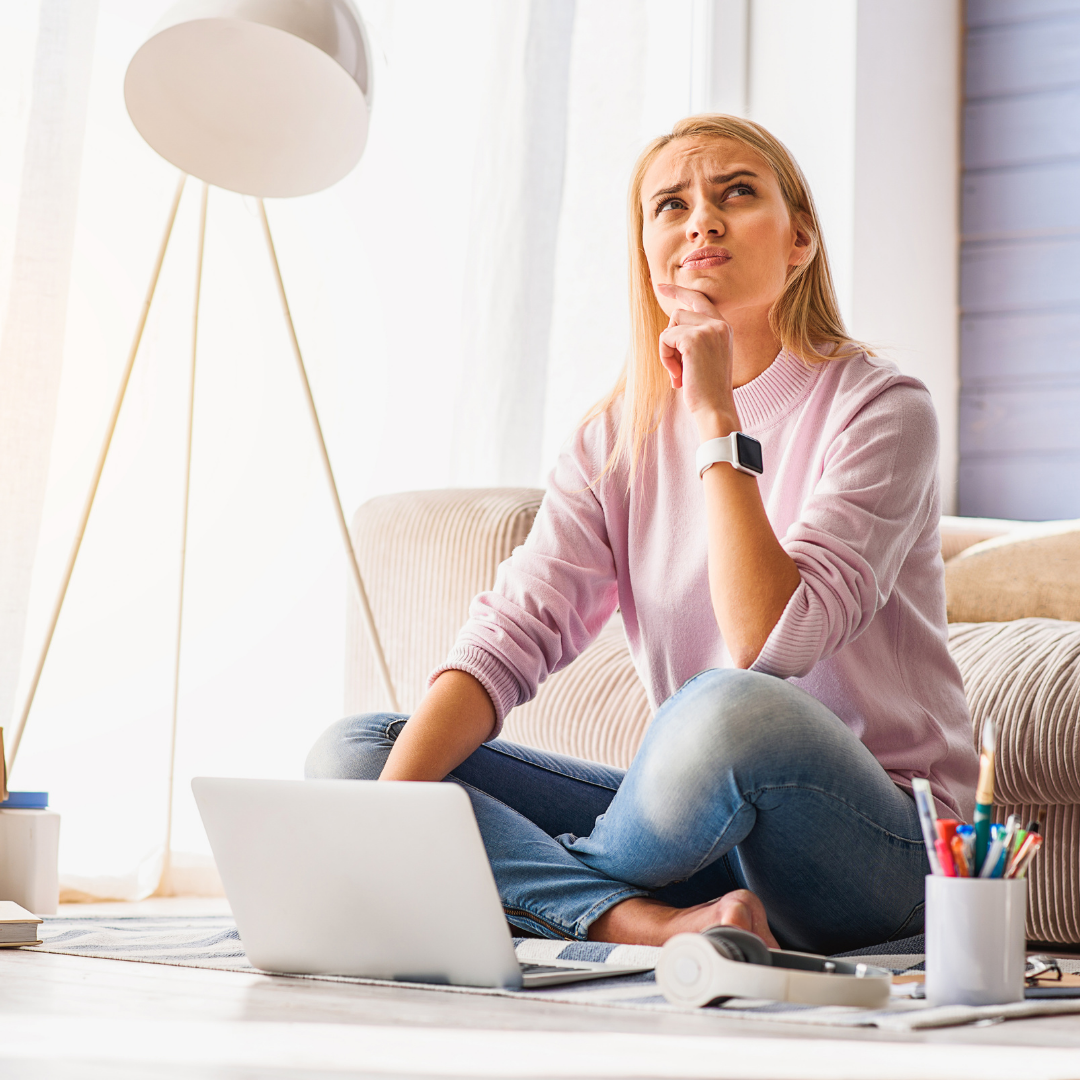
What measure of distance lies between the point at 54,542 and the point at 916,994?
5.02ft

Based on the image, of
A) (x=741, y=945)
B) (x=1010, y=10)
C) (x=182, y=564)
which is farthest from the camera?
(x=1010, y=10)

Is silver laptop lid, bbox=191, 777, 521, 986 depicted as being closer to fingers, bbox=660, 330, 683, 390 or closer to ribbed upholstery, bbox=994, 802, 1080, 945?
fingers, bbox=660, 330, 683, 390

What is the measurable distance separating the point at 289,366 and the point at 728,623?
1.43m

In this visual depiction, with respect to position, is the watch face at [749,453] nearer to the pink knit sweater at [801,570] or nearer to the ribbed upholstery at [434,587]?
the pink knit sweater at [801,570]

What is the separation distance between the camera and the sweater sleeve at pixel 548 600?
4.69 feet

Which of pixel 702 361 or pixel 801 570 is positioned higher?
pixel 702 361

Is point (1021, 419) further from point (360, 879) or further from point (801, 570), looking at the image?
point (360, 879)

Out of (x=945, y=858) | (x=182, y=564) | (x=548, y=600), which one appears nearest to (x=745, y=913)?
(x=945, y=858)

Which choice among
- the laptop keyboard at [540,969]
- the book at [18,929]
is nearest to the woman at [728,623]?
the laptop keyboard at [540,969]

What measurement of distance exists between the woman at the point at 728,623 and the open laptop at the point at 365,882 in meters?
0.17

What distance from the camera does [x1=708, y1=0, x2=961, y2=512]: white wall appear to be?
3246 millimetres

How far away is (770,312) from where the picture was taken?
5.04 feet

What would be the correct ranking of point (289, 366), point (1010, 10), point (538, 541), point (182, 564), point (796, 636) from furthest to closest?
point (1010, 10) → point (289, 366) → point (182, 564) → point (538, 541) → point (796, 636)

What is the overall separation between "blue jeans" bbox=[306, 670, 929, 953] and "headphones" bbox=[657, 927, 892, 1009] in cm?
19
